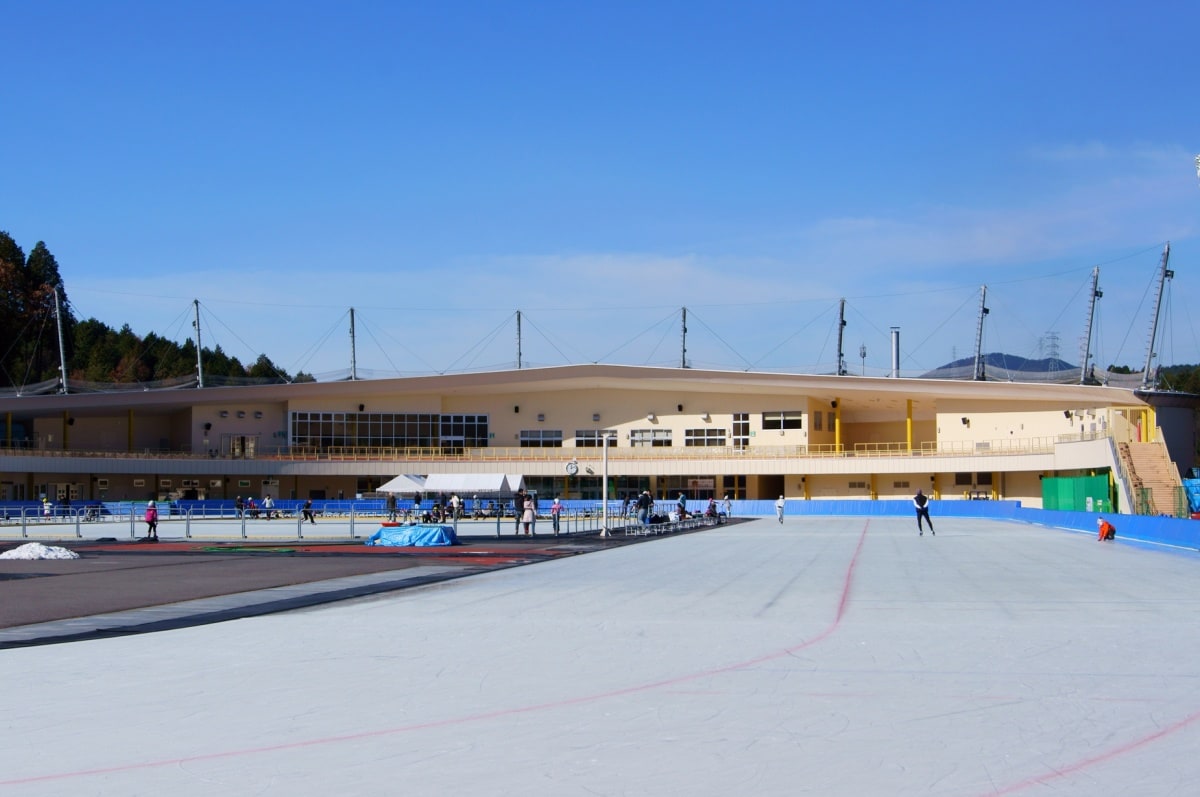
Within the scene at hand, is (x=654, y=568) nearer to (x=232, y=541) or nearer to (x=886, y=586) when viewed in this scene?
(x=886, y=586)

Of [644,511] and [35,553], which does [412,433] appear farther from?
[35,553]

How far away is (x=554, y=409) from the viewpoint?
90312mm

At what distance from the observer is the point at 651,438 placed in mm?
88250

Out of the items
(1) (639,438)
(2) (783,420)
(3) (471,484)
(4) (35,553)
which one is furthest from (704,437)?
(4) (35,553)

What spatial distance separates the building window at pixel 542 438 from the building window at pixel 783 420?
52.8 ft

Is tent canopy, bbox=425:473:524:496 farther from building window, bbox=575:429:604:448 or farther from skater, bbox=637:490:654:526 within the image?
building window, bbox=575:429:604:448

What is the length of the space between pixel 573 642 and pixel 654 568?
1322 centimetres

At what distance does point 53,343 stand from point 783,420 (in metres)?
89.3

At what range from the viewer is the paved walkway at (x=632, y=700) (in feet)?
23.5

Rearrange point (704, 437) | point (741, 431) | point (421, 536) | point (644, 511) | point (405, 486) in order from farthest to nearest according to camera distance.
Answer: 1. point (704, 437)
2. point (741, 431)
3. point (405, 486)
4. point (644, 511)
5. point (421, 536)

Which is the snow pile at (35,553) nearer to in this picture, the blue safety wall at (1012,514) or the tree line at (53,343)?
the blue safety wall at (1012,514)

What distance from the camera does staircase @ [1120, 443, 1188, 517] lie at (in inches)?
2153

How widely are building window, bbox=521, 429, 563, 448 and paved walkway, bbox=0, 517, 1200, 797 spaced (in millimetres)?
71199

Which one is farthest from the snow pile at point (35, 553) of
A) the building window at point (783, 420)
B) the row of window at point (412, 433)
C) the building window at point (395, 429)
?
the building window at point (783, 420)
